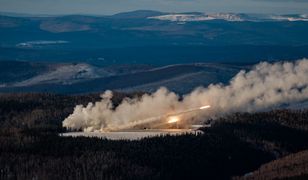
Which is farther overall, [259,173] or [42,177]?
[259,173]

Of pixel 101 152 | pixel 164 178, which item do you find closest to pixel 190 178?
pixel 164 178

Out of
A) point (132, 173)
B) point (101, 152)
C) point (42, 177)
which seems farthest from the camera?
point (101, 152)

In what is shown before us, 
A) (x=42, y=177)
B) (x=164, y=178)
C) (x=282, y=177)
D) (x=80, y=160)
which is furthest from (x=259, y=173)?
(x=42, y=177)

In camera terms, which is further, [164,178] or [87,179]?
[164,178]

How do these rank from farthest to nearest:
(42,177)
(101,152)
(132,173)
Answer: (101,152) → (132,173) → (42,177)

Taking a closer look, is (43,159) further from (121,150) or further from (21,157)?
(121,150)

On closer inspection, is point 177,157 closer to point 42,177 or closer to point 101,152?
point 101,152

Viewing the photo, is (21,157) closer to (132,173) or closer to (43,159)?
(43,159)
